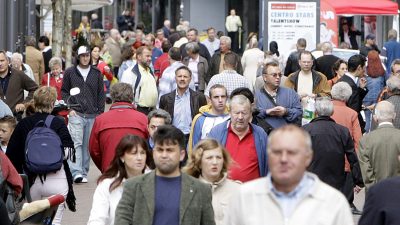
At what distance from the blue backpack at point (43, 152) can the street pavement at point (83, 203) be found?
2176 mm

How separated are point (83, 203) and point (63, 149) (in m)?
3.55

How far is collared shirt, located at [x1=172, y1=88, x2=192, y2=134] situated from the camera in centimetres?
1419

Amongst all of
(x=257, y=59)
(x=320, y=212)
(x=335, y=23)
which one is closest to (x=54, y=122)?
(x=320, y=212)

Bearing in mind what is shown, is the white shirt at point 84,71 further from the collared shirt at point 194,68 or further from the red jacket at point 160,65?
the red jacket at point 160,65

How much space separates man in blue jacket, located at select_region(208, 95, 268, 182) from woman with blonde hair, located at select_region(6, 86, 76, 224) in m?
1.83

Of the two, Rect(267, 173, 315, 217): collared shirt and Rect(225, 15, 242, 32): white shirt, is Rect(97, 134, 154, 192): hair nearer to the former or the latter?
Rect(267, 173, 315, 217): collared shirt

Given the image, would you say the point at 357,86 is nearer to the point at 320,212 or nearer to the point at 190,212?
the point at 190,212

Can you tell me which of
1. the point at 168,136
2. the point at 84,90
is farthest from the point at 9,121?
the point at 168,136

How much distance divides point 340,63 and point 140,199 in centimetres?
1105

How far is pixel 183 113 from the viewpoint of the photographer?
14.3 m

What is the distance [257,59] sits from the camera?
22.0m

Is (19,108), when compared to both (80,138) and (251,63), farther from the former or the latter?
(251,63)

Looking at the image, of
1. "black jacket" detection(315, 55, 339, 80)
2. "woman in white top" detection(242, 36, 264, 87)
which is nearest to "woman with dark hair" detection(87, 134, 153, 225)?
"black jacket" detection(315, 55, 339, 80)

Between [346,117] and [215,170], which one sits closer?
[215,170]
